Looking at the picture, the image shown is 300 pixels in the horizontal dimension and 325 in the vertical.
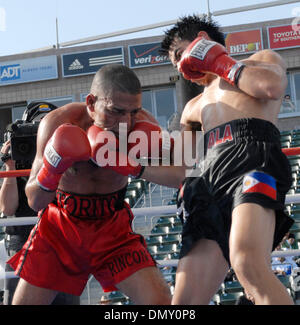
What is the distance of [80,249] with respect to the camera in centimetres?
233

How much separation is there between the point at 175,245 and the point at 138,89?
5531 mm

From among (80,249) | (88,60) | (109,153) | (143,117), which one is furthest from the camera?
(88,60)

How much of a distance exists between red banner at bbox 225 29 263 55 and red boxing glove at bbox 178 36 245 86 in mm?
13548

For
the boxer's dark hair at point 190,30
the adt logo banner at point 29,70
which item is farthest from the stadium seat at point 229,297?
the adt logo banner at point 29,70

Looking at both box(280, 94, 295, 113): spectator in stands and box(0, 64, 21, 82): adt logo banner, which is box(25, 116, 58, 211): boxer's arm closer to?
box(280, 94, 295, 113): spectator in stands

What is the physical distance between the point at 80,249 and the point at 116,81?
0.75 m

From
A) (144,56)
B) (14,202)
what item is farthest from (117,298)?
(144,56)

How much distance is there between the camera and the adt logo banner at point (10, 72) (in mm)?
15977

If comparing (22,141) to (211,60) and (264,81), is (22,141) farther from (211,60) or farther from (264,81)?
(264,81)

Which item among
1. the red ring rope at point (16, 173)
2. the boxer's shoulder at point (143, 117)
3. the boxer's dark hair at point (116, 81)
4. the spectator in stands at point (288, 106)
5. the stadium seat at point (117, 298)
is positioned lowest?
the stadium seat at point (117, 298)

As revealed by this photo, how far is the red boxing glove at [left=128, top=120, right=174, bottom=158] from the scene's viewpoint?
2264 mm

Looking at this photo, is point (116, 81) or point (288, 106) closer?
point (116, 81)

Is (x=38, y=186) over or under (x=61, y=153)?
under

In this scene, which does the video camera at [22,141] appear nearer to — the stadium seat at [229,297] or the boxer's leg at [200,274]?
the boxer's leg at [200,274]
